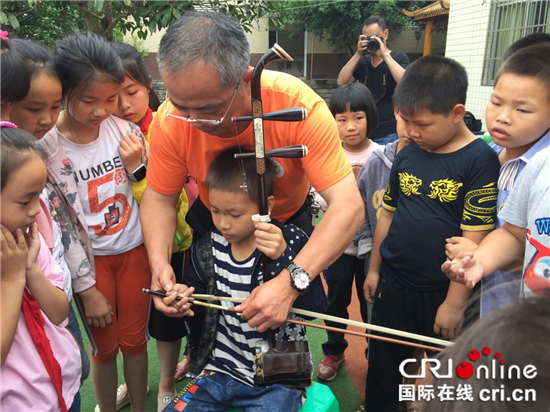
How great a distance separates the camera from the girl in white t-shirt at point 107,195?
195 cm

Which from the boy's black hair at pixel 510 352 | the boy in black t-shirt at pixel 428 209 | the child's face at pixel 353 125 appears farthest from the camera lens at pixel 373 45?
the boy's black hair at pixel 510 352

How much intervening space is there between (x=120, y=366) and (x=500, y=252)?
2446 millimetres

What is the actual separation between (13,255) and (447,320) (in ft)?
5.70

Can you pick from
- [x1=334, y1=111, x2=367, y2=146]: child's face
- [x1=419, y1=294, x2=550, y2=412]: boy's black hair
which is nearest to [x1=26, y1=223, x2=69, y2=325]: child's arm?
[x1=419, y1=294, x2=550, y2=412]: boy's black hair

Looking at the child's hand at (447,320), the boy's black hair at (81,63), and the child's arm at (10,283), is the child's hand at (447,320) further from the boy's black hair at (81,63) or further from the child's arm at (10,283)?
the boy's black hair at (81,63)

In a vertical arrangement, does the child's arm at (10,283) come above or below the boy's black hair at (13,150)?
below

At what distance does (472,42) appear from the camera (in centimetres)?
756

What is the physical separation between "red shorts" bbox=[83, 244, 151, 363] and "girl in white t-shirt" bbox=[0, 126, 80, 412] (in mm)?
572

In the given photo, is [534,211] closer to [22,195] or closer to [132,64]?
[22,195]

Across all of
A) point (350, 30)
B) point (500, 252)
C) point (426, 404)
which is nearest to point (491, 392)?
point (426, 404)

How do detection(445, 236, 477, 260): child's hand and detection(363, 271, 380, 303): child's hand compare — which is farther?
detection(363, 271, 380, 303): child's hand

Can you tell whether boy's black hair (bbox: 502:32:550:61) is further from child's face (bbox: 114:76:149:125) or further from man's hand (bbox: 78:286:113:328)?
man's hand (bbox: 78:286:113:328)

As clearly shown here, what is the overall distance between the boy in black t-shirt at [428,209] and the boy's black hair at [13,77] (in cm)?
164

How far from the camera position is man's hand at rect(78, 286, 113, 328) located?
2.04 m
